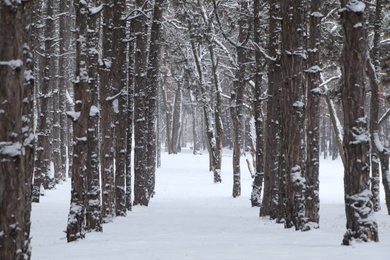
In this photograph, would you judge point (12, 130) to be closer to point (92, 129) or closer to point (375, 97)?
point (92, 129)

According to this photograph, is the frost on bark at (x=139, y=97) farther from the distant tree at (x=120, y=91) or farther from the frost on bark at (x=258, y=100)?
the frost on bark at (x=258, y=100)

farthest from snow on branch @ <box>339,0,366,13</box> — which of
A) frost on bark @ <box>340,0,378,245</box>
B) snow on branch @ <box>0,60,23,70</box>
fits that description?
snow on branch @ <box>0,60,23,70</box>

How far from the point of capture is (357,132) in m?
9.27

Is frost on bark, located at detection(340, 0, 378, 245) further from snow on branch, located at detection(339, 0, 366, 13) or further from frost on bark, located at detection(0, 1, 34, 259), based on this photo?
frost on bark, located at detection(0, 1, 34, 259)

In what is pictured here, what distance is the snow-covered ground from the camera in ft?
28.8

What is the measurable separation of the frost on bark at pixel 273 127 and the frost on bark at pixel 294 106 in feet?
8.89

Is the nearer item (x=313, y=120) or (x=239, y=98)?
(x=313, y=120)

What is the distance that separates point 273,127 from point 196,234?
5.68 m

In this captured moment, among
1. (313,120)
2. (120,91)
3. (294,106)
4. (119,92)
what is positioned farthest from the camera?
(120,91)

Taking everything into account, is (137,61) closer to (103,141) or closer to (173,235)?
(103,141)

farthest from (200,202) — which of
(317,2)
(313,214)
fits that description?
(317,2)

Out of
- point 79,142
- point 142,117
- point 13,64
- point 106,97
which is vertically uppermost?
point 106,97

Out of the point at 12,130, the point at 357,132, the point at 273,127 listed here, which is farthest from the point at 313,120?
the point at 12,130

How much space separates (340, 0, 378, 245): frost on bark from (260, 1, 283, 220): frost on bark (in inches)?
239
